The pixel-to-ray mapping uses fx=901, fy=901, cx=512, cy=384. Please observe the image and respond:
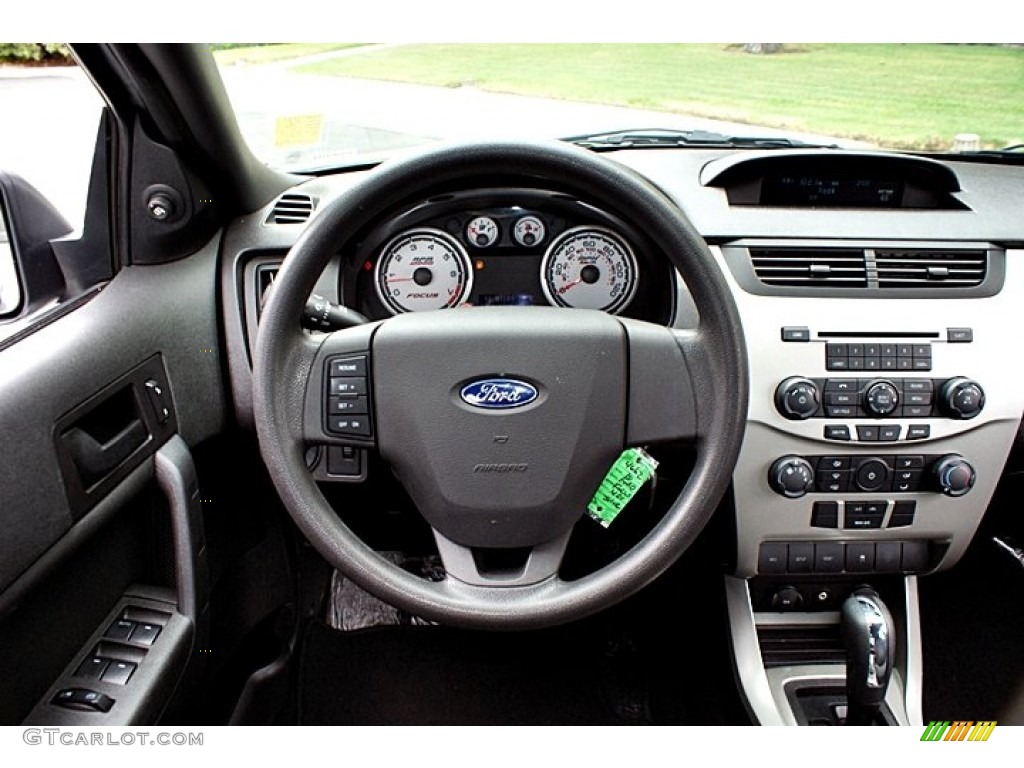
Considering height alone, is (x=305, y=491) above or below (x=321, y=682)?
above

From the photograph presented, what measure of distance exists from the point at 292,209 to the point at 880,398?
1.17 meters

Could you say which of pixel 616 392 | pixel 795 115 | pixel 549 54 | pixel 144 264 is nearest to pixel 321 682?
pixel 144 264

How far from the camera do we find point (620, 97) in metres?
1.94

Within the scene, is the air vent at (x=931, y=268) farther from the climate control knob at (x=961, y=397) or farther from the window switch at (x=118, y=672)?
the window switch at (x=118, y=672)

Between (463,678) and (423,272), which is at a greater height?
(423,272)

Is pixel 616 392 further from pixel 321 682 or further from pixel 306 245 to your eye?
pixel 321 682

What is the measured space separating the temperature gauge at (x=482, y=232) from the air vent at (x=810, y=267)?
1.64 feet

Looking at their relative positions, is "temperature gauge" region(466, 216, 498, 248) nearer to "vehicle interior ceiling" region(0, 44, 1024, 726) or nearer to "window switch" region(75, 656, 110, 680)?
"vehicle interior ceiling" region(0, 44, 1024, 726)

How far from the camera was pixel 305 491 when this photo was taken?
123 cm

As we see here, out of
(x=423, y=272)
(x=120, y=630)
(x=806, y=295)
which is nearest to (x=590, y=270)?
(x=423, y=272)

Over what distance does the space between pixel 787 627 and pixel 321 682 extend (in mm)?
1093

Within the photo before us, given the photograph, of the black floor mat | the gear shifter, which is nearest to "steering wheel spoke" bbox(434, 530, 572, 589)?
the gear shifter
